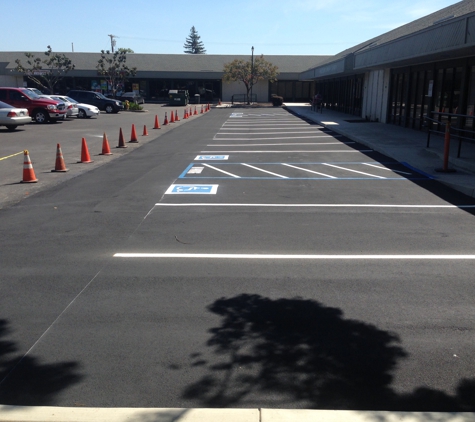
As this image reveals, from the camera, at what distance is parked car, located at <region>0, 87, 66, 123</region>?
28500 millimetres

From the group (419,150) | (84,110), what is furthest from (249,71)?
(419,150)

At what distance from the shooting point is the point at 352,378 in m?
3.98

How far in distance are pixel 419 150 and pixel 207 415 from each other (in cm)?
1487

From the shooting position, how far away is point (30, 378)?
3.97m

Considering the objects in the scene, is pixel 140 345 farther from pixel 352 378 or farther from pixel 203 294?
pixel 352 378

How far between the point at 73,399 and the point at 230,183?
8503mm

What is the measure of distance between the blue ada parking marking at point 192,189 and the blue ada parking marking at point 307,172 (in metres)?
1.09

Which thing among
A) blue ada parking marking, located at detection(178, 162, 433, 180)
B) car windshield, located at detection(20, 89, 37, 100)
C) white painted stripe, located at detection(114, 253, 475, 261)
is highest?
car windshield, located at detection(20, 89, 37, 100)

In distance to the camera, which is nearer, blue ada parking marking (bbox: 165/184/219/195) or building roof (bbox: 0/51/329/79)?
blue ada parking marking (bbox: 165/184/219/195)

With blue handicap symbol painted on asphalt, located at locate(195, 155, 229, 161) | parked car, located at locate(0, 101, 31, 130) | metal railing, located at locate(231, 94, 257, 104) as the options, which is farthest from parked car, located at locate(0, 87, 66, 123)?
metal railing, located at locate(231, 94, 257, 104)

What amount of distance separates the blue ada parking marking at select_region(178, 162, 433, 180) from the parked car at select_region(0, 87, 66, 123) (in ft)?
59.0

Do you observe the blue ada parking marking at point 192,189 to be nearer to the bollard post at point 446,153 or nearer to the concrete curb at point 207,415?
the bollard post at point 446,153

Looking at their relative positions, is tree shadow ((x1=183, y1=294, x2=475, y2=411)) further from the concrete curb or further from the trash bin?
the trash bin

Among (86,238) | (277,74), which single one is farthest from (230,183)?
(277,74)
